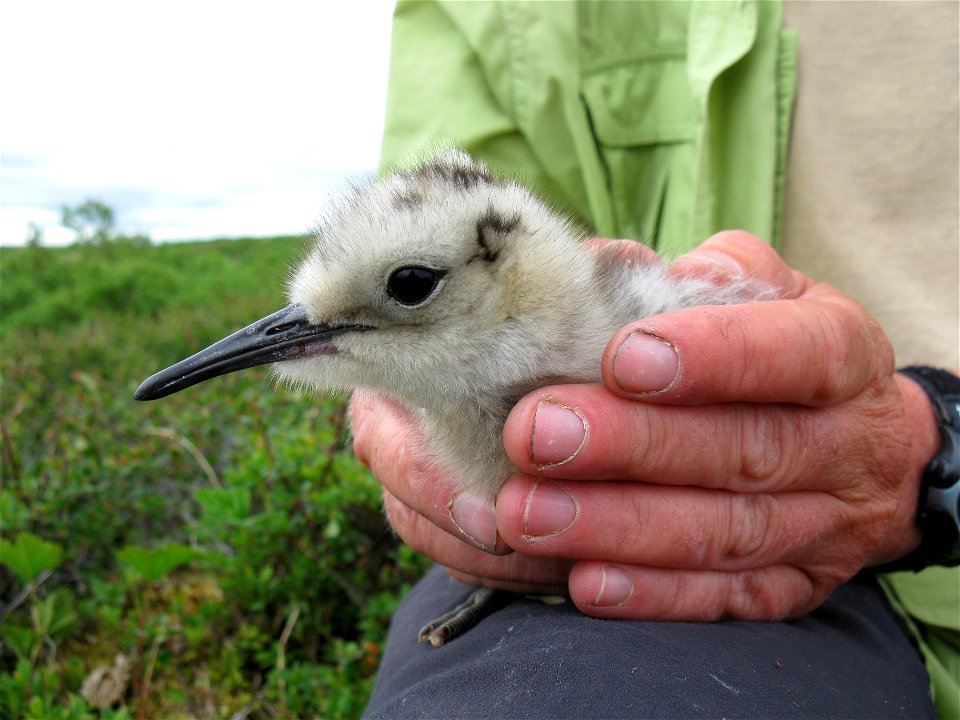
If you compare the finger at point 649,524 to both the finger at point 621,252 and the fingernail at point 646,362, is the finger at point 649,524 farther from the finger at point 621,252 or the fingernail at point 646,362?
the finger at point 621,252

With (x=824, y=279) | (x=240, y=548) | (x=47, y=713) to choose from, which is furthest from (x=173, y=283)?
(x=824, y=279)

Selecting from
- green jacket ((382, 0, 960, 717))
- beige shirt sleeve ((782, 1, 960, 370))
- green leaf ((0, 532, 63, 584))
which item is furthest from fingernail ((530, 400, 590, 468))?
green leaf ((0, 532, 63, 584))

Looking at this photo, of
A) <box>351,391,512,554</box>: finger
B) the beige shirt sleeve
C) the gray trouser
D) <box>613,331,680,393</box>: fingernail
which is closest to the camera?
the gray trouser

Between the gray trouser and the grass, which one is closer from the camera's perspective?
the gray trouser

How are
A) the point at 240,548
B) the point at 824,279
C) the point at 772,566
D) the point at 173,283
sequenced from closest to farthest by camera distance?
1. the point at 772,566
2. the point at 824,279
3. the point at 240,548
4. the point at 173,283

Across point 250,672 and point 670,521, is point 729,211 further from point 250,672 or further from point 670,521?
point 250,672

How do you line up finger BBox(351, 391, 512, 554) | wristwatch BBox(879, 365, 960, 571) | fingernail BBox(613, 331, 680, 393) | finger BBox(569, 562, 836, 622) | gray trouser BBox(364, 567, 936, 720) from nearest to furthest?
gray trouser BBox(364, 567, 936, 720)
fingernail BBox(613, 331, 680, 393)
finger BBox(569, 562, 836, 622)
finger BBox(351, 391, 512, 554)
wristwatch BBox(879, 365, 960, 571)

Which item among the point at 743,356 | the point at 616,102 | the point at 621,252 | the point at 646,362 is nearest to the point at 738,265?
the point at 621,252

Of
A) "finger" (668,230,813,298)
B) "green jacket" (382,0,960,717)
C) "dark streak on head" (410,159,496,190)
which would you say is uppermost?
"green jacket" (382,0,960,717)

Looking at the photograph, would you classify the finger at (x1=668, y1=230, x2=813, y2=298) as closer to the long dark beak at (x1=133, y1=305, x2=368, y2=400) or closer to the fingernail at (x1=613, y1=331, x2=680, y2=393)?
the fingernail at (x1=613, y1=331, x2=680, y2=393)
